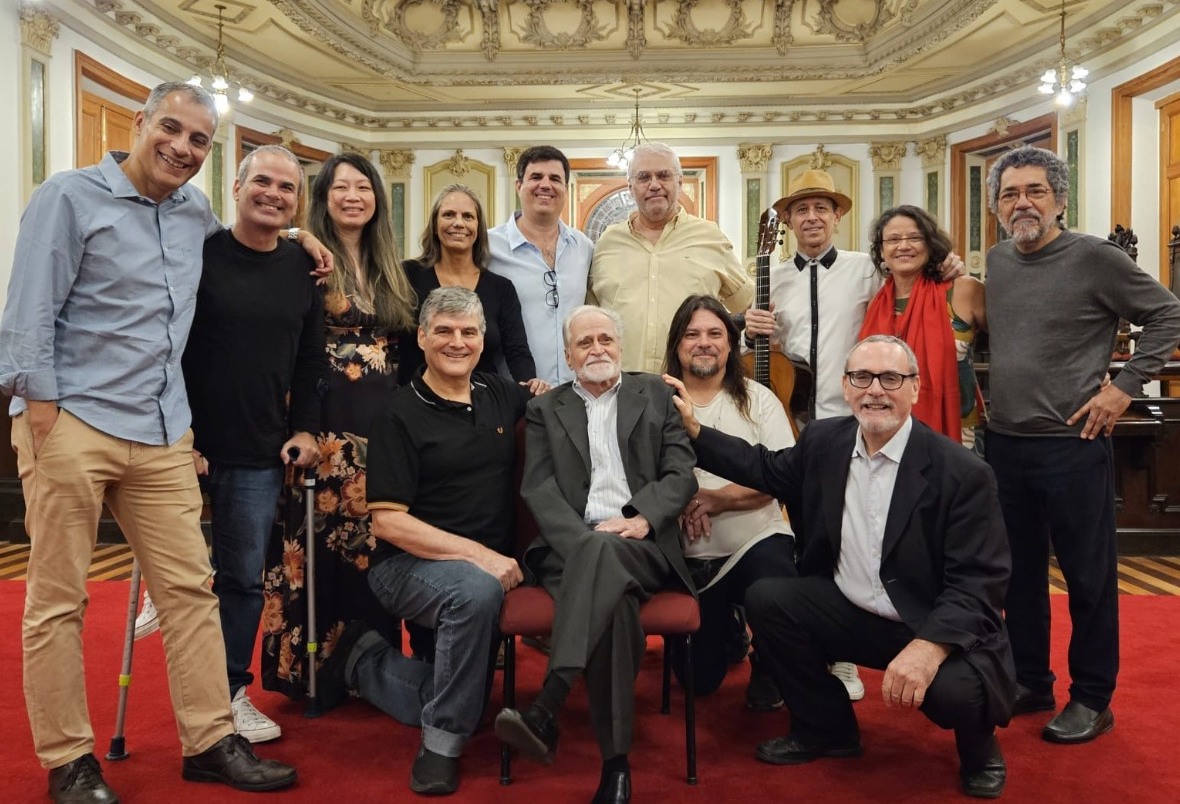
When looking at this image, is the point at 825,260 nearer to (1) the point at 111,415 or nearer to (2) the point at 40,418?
(1) the point at 111,415

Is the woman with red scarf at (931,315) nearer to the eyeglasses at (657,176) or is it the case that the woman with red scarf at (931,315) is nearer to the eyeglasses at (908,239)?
the eyeglasses at (908,239)

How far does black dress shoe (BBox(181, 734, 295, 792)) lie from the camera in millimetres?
2244

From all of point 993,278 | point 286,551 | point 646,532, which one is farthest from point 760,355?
point 286,551

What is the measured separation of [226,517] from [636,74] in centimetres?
909

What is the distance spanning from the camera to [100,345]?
6.84 ft

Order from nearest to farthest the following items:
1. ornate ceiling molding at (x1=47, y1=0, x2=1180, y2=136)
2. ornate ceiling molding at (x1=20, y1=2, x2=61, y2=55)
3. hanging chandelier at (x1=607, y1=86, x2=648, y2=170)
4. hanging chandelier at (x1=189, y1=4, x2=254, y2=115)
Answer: ornate ceiling molding at (x1=20, y1=2, x2=61, y2=55) → hanging chandelier at (x1=189, y1=4, x2=254, y2=115) → ornate ceiling molding at (x1=47, y1=0, x2=1180, y2=136) → hanging chandelier at (x1=607, y1=86, x2=648, y2=170)

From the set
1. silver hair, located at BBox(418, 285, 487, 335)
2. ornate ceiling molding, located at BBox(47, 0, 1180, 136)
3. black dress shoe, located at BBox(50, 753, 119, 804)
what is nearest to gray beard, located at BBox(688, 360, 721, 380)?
silver hair, located at BBox(418, 285, 487, 335)

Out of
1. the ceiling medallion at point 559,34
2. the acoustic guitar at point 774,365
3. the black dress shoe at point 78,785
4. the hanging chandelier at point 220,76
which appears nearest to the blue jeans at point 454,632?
the black dress shoe at point 78,785

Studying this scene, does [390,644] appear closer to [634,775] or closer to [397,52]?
[634,775]

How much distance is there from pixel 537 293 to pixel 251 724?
5.50 ft

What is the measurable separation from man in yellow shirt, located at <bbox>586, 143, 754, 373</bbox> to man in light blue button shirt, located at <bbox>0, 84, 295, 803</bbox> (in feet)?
5.03

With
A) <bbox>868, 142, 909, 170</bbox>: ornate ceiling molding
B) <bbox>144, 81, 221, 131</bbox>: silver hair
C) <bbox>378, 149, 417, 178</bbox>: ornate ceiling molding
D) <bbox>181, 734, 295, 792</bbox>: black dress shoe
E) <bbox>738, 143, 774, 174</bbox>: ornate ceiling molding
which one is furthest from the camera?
<bbox>378, 149, 417, 178</bbox>: ornate ceiling molding

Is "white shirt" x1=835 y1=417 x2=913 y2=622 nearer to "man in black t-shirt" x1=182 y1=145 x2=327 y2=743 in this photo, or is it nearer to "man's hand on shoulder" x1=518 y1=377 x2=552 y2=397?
"man's hand on shoulder" x1=518 y1=377 x2=552 y2=397

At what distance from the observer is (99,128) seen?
7.82 meters
